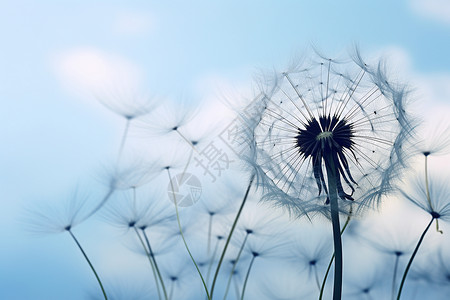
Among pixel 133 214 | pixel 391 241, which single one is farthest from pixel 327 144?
pixel 133 214

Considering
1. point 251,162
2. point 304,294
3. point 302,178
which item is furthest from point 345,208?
point 304,294

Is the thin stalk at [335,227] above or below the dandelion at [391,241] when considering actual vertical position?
below

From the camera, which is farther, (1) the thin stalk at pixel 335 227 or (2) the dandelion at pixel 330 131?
(2) the dandelion at pixel 330 131

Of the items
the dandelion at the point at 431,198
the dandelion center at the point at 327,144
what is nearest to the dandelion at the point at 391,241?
the dandelion at the point at 431,198

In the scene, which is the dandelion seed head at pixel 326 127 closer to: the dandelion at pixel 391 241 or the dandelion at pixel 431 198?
the dandelion at pixel 431 198

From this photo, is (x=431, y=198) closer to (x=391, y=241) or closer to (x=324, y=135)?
(x=391, y=241)

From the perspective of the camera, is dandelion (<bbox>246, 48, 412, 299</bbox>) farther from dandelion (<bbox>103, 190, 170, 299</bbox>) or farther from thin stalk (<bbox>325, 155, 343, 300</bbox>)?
dandelion (<bbox>103, 190, 170, 299</bbox>)

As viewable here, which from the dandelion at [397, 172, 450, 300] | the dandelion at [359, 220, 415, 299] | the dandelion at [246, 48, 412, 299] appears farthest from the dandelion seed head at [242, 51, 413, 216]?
the dandelion at [359, 220, 415, 299]

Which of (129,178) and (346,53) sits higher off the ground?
(346,53)

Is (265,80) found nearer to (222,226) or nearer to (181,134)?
(181,134)
